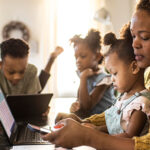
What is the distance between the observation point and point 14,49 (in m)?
1.94

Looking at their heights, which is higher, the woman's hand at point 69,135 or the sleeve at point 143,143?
the woman's hand at point 69,135

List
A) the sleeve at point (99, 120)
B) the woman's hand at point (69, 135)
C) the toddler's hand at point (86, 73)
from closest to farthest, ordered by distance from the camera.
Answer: the woman's hand at point (69, 135), the sleeve at point (99, 120), the toddler's hand at point (86, 73)

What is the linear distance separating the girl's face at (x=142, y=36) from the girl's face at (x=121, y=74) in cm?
10

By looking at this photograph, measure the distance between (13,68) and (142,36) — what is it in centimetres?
122

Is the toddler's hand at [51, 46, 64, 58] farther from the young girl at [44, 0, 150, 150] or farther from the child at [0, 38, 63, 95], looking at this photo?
the young girl at [44, 0, 150, 150]

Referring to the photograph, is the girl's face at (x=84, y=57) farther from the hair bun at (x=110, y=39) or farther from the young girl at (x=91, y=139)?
the young girl at (x=91, y=139)

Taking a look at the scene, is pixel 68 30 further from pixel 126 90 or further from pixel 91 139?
pixel 91 139

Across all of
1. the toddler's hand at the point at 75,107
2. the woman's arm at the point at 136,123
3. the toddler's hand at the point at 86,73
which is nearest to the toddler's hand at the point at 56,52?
the toddler's hand at the point at 86,73

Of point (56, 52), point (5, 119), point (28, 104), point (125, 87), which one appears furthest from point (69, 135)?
point (56, 52)

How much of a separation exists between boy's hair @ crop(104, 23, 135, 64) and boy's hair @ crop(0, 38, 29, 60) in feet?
3.18

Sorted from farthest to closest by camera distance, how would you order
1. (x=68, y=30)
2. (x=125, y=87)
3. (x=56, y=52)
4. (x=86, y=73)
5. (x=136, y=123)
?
(x=68, y=30) < (x=56, y=52) < (x=86, y=73) < (x=125, y=87) < (x=136, y=123)

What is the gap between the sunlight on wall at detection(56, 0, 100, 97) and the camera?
534 centimetres

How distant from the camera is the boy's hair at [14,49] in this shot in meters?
1.94

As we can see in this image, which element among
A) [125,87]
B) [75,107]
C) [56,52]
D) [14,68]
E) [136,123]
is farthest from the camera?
→ [56,52]
